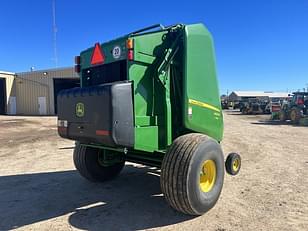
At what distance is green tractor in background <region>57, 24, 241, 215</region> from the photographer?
414 centimetres

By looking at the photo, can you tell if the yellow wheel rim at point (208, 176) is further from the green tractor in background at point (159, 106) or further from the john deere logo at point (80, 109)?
the john deere logo at point (80, 109)

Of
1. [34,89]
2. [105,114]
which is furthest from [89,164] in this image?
[34,89]

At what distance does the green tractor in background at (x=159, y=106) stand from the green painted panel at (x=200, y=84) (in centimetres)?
1

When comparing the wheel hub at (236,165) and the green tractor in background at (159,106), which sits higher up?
the green tractor in background at (159,106)

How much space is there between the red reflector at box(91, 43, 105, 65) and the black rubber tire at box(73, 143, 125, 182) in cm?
171

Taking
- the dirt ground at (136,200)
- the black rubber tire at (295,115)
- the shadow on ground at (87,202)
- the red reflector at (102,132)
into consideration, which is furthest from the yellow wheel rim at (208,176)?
the black rubber tire at (295,115)

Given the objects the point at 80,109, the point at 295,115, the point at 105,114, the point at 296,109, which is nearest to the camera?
the point at 105,114

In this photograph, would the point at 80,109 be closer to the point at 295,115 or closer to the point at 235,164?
the point at 235,164

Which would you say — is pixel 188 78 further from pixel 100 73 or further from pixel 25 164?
pixel 25 164

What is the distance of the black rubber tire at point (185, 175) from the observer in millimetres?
4168

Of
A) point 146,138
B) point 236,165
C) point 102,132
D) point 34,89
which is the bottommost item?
point 236,165

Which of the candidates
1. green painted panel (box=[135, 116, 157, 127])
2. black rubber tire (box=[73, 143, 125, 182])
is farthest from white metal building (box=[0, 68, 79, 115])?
green painted panel (box=[135, 116, 157, 127])

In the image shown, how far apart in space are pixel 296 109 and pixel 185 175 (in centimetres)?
2081

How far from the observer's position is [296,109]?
891 inches
